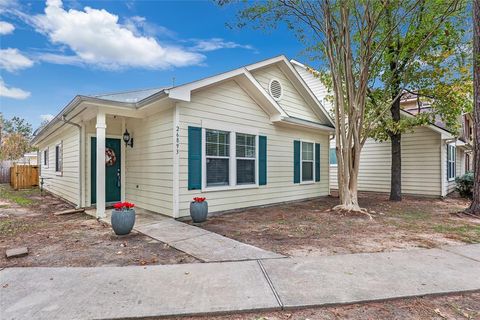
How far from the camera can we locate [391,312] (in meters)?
2.53

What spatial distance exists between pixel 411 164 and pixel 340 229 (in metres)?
Result: 8.50

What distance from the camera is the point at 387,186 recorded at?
12789 mm

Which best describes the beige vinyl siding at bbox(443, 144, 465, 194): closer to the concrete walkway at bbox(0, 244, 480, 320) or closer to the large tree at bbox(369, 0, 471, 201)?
the large tree at bbox(369, 0, 471, 201)

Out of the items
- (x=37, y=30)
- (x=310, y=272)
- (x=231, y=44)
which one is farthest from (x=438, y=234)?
(x=37, y=30)

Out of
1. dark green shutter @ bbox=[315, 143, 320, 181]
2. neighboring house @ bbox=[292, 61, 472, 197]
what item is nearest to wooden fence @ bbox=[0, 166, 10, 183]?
dark green shutter @ bbox=[315, 143, 320, 181]

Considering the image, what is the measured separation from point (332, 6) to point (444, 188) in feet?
29.8

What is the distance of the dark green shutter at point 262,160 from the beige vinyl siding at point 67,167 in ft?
17.7

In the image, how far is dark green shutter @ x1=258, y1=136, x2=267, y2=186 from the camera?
27.2ft

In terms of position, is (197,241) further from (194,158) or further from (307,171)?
(307,171)

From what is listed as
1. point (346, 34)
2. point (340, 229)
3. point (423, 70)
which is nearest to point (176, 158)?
point (340, 229)

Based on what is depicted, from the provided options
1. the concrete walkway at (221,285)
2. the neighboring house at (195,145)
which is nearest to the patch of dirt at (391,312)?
the concrete walkway at (221,285)

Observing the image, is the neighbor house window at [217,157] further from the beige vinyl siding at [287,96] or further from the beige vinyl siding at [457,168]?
the beige vinyl siding at [457,168]

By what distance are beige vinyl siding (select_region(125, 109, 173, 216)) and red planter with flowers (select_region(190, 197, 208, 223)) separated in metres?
0.62

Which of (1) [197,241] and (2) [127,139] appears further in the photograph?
(2) [127,139]
